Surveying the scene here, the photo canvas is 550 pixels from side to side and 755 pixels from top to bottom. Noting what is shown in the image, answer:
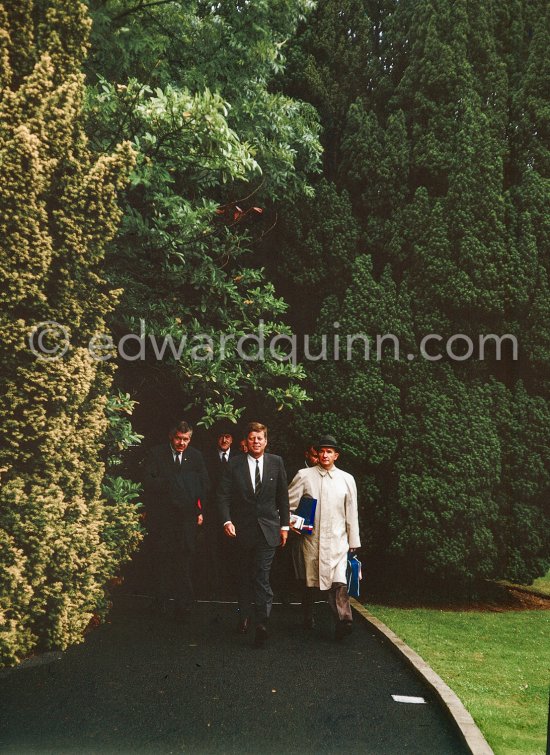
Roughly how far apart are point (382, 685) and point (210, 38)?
22.9ft

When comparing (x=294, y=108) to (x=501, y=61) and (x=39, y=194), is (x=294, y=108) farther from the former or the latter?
(x=39, y=194)

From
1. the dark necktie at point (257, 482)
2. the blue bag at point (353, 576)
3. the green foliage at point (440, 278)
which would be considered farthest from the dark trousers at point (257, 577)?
the green foliage at point (440, 278)

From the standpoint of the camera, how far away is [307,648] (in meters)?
8.17

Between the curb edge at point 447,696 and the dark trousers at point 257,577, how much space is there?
137 cm

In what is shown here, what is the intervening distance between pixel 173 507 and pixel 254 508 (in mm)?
1505

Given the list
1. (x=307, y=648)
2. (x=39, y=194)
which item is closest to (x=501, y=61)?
(x=39, y=194)

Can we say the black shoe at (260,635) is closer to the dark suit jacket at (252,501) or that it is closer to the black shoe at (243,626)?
the black shoe at (243,626)

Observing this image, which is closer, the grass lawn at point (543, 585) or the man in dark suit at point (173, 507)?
the man in dark suit at point (173, 507)

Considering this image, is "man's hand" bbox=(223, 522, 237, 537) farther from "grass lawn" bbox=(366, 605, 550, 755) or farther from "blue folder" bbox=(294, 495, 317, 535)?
"grass lawn" bbox=(366, 605, 550, 755)

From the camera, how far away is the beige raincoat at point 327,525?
8719 mm

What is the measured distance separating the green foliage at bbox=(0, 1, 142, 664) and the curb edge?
308 cm

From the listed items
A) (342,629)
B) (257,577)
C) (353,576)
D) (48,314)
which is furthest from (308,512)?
(48,314)

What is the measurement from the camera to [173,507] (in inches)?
377

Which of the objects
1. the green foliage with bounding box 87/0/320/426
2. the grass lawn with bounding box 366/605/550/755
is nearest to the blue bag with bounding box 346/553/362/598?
the grass lawn with bounding box 366/605/550/755
